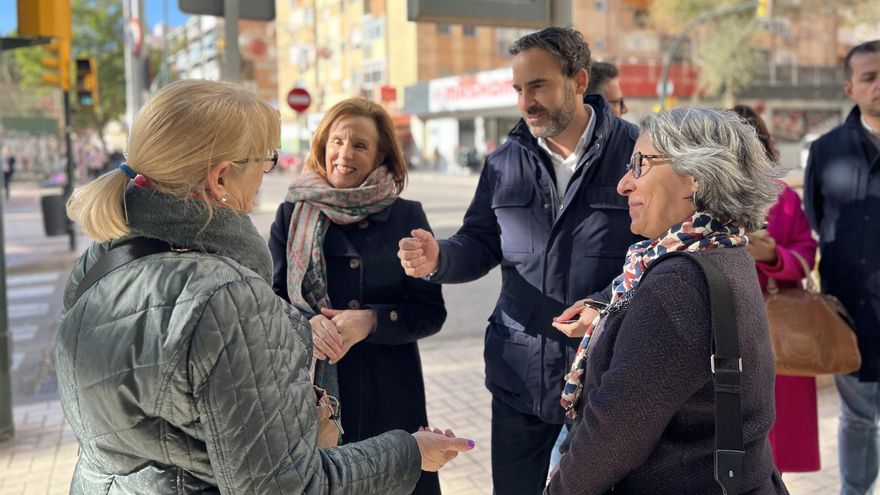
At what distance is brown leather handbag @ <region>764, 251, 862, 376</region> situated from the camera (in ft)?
10.3

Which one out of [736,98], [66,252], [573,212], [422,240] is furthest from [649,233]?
[736,98]

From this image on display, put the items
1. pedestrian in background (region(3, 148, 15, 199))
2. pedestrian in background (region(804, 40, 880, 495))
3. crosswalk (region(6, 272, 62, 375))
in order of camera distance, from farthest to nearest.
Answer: pedestrian in background (region(3, 148, 15, 199)) < crosswalk (region(6, 272, 62, 375)) < pedestrian in background (region(804, 40, 880, 495))

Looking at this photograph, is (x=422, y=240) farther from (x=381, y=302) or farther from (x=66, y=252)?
(x=66, y=252)

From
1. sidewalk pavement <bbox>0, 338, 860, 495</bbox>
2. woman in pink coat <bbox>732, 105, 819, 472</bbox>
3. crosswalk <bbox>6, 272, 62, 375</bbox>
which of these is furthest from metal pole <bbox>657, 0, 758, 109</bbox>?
woman in pink coat <bbox>732, 105, 819, 472</bbox>

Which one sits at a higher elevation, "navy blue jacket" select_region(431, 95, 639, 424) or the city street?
"navy blue jacket" select_region(431, 95, 639, 424)

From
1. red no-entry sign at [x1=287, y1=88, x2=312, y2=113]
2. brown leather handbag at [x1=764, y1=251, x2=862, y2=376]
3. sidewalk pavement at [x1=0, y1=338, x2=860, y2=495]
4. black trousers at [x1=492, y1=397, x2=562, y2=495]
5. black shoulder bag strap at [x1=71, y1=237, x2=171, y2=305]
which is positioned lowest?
sidewalk pavement at [x1=0, y1=338, x2=860, y2=495]

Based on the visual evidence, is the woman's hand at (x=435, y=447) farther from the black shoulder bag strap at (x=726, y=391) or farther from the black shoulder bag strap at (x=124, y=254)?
the black shoulder bag strap at (x=124, y=254)

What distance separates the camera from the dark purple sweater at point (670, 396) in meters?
1.65

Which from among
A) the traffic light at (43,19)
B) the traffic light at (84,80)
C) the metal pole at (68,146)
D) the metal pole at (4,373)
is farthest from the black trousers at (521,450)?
the traffic light at (84,80)

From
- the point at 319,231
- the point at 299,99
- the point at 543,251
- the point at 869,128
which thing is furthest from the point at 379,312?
the point at 299,99

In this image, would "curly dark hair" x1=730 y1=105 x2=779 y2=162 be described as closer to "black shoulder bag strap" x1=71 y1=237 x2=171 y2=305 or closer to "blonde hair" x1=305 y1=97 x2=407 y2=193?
"blonde hair" x1=305 y1=97 x2=407 y2=193

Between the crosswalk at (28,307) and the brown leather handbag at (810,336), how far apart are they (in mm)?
6078

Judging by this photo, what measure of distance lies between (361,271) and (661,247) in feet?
4.54

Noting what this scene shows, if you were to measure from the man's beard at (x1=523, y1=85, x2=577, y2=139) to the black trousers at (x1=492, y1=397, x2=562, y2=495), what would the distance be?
1.01m
